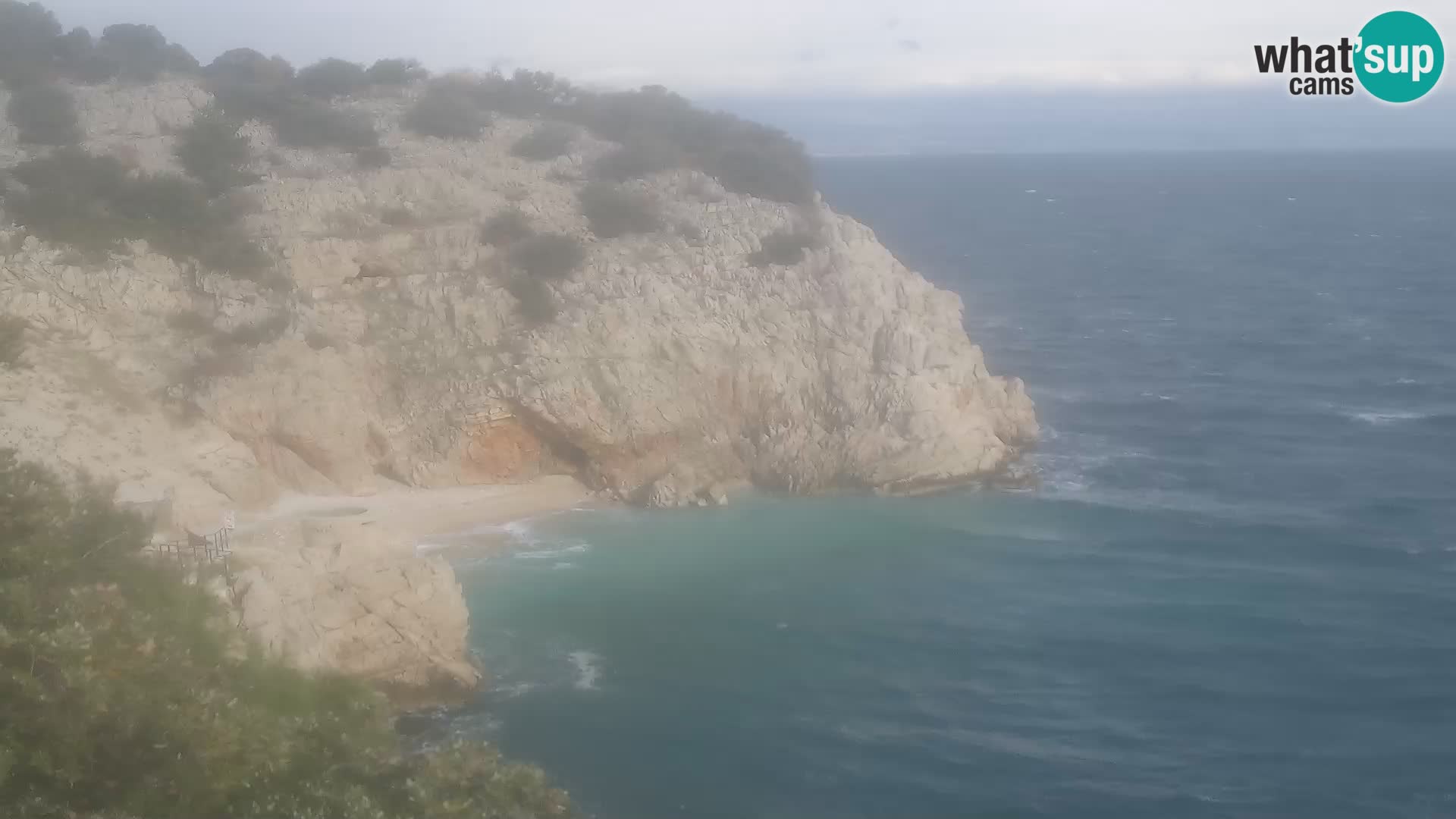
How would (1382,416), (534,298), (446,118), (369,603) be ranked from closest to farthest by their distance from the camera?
(369,603) < (534,298) < (1382,416) < (446,118)

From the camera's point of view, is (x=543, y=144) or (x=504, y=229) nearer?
(x=504, y=229)

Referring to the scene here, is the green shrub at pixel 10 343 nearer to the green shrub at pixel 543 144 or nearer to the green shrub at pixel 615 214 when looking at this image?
the green shrub at pixel 615 214

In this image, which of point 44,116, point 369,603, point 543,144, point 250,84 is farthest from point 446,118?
point 369,603

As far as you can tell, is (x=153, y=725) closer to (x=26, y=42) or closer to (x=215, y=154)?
(x=215, y=154)

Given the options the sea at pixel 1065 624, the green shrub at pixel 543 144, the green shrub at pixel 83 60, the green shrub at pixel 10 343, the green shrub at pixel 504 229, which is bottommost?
the sea at pixel 1065 624

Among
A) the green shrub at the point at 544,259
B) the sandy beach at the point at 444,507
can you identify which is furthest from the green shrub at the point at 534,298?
the sandy beach at the point at 444,507

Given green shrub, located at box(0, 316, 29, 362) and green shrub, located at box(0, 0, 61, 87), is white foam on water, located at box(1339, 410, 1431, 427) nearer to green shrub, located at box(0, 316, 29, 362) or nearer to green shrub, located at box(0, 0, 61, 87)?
green shrub, located at box(0, 316, 29, 362)
